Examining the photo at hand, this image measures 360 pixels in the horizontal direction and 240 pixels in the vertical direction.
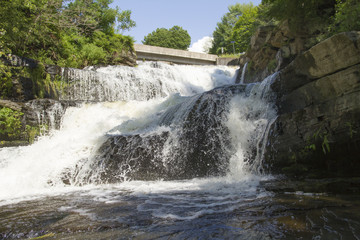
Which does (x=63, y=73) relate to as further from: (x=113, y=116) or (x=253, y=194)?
(x=253, y=194)

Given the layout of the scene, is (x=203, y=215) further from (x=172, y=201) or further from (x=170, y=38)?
(x=170, y=38)

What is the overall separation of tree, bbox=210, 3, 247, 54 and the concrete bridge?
11678mm

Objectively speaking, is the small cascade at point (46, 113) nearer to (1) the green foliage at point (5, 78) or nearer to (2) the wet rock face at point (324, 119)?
(1) the green foliage at point (5, 78)

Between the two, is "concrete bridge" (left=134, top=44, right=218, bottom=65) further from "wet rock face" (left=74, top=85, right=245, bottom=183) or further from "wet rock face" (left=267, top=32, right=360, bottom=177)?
"wet rock face" (left=267, top=32, right=360, bottom=177)

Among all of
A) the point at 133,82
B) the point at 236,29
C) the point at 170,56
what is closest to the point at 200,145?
the point at 133,82

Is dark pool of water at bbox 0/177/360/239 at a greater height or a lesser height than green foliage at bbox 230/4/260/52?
lesser

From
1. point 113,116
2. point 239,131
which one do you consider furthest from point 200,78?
point 239,131

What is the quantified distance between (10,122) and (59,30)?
8.70 meters

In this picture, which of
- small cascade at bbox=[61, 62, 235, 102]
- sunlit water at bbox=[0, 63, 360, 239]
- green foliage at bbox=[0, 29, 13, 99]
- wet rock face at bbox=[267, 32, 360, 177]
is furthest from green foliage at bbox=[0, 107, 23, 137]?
wet rock face at bbox=[267, 32, 360, 177]

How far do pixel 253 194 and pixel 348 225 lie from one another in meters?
1.71

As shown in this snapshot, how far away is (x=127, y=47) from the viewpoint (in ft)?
→ 66.3

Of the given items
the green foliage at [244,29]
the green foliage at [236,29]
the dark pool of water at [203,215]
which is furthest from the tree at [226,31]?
the dark pool of water at [203,215]

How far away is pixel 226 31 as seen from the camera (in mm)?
42250

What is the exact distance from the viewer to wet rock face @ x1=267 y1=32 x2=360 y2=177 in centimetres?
445
